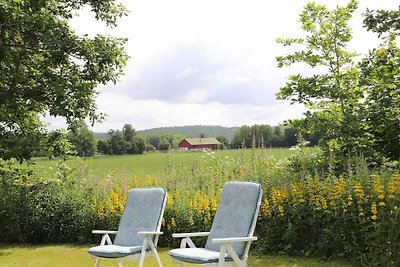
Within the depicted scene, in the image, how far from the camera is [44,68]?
852cm

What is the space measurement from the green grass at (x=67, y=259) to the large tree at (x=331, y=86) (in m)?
1.92

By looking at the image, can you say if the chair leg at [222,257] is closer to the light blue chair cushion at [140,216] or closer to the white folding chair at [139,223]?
the white folding chair at [139,223]

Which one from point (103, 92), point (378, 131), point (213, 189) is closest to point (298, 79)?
point (378, 131)

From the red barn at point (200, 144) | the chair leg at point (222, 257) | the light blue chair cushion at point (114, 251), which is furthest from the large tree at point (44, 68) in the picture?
the chair leg at point (222, 257)

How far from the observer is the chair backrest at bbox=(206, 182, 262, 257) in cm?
426

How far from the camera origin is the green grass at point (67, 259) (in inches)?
221

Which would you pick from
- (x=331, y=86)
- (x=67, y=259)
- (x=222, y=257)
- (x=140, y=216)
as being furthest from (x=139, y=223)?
(x=331, y=86)

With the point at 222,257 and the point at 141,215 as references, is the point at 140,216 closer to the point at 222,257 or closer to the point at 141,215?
the point at 141,215

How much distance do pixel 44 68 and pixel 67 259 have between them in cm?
372

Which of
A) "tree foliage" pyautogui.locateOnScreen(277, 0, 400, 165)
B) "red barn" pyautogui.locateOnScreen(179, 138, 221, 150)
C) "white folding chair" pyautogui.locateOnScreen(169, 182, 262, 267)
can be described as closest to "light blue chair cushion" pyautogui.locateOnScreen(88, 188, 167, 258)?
"white folding chair" pyautogui.locateOnScreen(169, 182, 262, 267)

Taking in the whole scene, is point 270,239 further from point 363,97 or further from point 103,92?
point 103,92

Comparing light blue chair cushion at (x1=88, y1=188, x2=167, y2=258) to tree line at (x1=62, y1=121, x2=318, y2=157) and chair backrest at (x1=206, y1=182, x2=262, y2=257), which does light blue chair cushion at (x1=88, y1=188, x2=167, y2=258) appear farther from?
tree line at (x1=62, y1=121, x2=318, y2=157)

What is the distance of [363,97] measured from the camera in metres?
7.13

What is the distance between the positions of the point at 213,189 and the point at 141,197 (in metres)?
2.24
